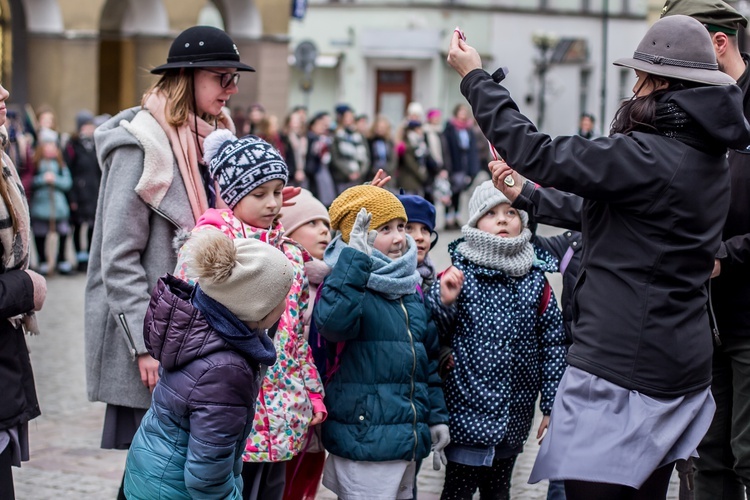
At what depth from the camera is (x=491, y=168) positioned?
4.26m

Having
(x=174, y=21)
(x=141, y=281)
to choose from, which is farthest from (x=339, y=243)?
(x=174, y=21)

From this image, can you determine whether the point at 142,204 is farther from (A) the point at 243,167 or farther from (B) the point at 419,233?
(B) the point at 419,233

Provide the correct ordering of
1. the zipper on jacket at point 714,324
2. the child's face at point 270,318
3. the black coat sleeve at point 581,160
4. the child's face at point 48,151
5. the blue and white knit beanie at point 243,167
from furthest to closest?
the child's face at point 48,151, the blue and white knit beanie at point 243,167, the zipper on jacket at point 714,324, the child's face at point 270,318, the black coat sleeve at point 581,160

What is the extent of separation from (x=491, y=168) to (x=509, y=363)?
3.48 ft

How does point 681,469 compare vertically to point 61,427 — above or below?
above

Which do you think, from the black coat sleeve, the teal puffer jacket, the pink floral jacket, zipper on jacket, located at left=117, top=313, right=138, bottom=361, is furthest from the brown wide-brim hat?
zipper on jacket, located at left=117, top=313, right=138, bottom=361

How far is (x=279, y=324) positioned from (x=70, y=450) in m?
2.87

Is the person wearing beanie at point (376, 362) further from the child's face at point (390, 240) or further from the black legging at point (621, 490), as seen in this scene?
the black legging at point (621, 490)

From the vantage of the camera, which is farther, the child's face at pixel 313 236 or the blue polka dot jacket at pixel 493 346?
the child's face at pixel 313 236

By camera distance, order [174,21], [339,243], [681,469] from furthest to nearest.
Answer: [174,21] < [339,243] < [681,469]

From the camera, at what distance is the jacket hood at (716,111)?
12.1 feet

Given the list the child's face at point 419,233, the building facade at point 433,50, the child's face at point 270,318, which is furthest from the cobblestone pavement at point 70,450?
the building facade at point 433,50

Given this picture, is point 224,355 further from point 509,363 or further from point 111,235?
point 509,363

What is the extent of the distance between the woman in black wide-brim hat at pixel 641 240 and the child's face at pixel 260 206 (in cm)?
92
